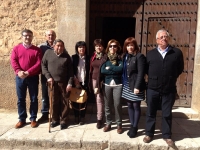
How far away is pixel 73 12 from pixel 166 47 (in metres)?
2.06

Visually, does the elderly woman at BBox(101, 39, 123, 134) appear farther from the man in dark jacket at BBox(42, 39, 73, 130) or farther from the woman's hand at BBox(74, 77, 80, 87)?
the man in dark jacket at BBox(42, 39, 73, 130)

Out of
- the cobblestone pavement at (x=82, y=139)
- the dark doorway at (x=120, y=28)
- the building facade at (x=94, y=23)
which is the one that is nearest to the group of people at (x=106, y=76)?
the cobblestone pavement at (x=82, y=139)

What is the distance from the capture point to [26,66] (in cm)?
378

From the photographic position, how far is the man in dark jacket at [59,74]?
3.70m

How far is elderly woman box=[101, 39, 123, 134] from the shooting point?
3.55 meters

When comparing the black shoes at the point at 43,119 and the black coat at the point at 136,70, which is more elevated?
the black coat at the point at 136,70

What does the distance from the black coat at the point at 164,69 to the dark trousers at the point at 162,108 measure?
0.10 m

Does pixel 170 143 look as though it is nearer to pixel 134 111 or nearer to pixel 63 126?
pixel 134 111

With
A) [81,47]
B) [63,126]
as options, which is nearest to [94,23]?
[81,47]

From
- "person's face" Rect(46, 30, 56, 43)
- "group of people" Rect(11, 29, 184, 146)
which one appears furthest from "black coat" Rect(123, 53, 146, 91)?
"person's face" Rect(46, 30, 56, 43)

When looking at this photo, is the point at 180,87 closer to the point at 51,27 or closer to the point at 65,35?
Result: the point at 65,35

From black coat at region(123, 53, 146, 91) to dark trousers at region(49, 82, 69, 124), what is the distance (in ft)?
3.81

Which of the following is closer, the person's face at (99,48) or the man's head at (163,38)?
the man's head at (163,38)

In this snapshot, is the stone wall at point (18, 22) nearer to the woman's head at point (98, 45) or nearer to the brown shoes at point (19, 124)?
the brown shoes at point (19, 124)
